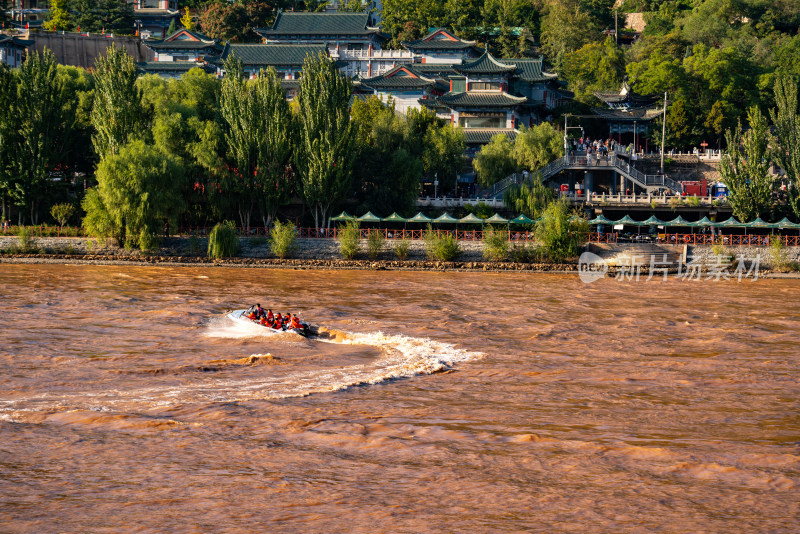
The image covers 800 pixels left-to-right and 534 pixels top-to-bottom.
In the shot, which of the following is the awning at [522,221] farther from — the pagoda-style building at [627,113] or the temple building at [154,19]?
the temple building at [154,19]

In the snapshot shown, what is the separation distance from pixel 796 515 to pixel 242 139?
49575mm

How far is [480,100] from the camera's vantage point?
83562 millimetres

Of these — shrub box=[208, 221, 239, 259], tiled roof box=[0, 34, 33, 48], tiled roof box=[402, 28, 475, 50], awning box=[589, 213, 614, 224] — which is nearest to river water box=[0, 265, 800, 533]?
shrub box=[208, 221, 239, 259]

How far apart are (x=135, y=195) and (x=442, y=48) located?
1891 inches

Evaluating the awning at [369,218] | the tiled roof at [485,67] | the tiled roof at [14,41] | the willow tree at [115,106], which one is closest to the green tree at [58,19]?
the tiled roof at [14,41]

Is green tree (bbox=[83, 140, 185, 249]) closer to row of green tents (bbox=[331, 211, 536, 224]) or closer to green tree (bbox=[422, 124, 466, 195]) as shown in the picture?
row of green tents (bbox=[331, 211, 536, 224])

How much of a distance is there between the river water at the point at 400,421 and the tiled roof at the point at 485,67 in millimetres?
47007

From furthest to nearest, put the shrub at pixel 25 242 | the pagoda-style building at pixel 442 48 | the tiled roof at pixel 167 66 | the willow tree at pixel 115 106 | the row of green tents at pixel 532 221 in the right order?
the tiled roof at pixel 167 66 < the pagoda-style building at pixel 442 48 < the shrub at pixel 25 242 < the willow tree at pixel 115 106 < the row of green tents at pixel 532 221

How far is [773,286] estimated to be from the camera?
172 ft

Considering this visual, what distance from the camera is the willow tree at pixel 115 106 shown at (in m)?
61.2

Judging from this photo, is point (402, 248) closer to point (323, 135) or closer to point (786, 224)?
point (323, 135)

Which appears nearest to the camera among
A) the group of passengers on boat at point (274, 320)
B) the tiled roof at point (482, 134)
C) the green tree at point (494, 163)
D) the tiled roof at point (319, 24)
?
the group of passengers on boat at point (274, 320)

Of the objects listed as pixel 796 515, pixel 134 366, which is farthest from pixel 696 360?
pixel 134 366

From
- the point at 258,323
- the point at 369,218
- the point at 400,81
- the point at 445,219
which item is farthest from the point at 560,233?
the point at 400,81
